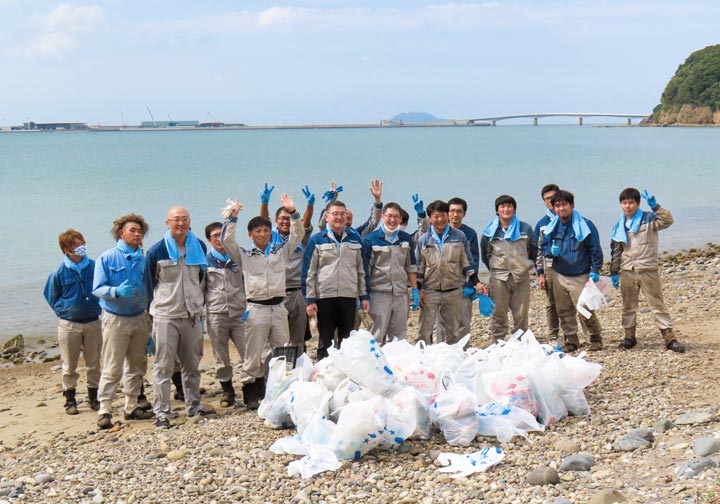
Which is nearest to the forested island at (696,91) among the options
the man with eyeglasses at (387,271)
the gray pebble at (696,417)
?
the man with eyeglasses at (387,271)

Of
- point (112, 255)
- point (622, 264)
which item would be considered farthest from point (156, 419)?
point (622, 264)

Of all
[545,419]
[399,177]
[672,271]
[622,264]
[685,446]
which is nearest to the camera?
[685,446]

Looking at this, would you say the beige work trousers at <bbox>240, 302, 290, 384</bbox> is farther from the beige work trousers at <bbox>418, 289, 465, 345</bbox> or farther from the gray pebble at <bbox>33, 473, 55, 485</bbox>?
the gray pebble at <bbox>33, 473, 55, 485</bbox>

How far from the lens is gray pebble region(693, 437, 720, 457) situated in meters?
5.20

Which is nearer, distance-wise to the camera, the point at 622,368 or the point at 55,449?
the point at 55,449

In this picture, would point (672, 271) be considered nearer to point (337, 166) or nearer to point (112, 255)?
point (112, 255)

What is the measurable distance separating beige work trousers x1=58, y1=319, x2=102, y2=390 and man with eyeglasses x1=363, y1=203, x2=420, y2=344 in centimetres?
295

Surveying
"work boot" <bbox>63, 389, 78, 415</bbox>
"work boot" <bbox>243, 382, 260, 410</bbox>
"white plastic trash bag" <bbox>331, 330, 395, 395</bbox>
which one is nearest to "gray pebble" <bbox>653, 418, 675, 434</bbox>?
"white plastic trash bag" <bbox>331, 330, 395, 395</bbox>

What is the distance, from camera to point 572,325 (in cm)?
888

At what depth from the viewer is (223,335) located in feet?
26.2

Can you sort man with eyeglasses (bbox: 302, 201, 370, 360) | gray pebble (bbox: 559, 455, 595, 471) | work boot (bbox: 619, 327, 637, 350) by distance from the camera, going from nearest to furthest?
gray pebble (bbox: 559, 455, 595, 471), man with eyeglasses (bbox: 302, 201, 370, 360), work boot (bbox: 619, 327, 637, 350)

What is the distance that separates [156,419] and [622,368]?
179 inches

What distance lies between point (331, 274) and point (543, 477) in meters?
3.20

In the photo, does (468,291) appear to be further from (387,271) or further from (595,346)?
(595,346)
